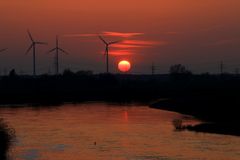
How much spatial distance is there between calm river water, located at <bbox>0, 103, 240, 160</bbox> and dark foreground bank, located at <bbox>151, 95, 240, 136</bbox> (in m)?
3.39

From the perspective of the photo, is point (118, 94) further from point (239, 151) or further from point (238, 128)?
point (239, 151)

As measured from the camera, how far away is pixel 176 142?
56.0 m

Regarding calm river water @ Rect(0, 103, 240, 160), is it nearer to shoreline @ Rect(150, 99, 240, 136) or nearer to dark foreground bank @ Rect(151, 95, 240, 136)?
shoreline @ Rect(150, 99, 240, 136)

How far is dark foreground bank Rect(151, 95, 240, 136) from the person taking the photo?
68131 millimetres

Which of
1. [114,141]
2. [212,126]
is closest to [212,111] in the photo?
[212,126]

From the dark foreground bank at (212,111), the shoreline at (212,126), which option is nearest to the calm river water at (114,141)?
the shoreline at (212,126)

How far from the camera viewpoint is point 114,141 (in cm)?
5762

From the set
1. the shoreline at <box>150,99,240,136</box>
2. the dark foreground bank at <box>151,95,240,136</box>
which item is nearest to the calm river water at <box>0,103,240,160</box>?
the shoreline at <box>150,99,240,136</box>

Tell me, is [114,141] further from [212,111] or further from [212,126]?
[212,111]

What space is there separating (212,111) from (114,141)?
3852 cm

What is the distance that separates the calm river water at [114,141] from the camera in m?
48.8

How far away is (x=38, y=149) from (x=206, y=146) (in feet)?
45.7

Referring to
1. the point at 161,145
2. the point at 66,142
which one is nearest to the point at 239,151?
the point at 161,145

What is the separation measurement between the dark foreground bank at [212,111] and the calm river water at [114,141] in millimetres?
3390
